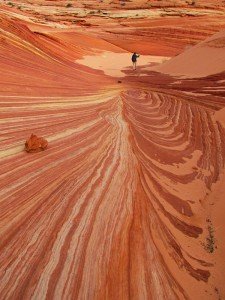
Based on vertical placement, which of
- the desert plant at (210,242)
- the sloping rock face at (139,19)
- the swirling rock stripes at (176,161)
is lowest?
the desert plant at (210,242)

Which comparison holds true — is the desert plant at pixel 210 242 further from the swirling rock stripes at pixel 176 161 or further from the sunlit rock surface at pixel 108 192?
the swirling rock stripes at pixel 176 161

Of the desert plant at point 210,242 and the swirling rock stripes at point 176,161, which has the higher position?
the swirling rock stripes at point 176,161

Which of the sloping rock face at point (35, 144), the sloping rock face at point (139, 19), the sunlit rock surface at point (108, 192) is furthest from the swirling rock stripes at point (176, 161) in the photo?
the sloping rock face at point (139, 19)

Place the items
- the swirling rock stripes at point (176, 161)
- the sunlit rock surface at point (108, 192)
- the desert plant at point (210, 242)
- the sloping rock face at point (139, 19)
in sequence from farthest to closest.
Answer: the sloping rock face at point (139, 19) < the swirling rock stripes at point (176, 161) < the desert plant at point (210, 242) < the sunlit rock surface at point (108, 192)

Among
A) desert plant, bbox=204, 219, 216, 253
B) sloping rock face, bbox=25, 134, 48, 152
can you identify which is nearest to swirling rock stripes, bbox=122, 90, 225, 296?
desert plant, bbox=204, 219, 216, 253

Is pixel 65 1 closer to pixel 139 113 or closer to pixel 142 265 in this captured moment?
pixel 139 113

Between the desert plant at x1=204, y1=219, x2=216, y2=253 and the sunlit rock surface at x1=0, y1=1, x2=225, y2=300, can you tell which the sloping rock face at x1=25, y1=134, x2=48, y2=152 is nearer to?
the sunlit rock surface at x1=0, y1=1, x2=225, y2=300

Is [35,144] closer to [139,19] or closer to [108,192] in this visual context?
[108,192]

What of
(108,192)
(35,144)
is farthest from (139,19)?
(108,192)
